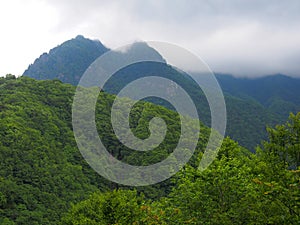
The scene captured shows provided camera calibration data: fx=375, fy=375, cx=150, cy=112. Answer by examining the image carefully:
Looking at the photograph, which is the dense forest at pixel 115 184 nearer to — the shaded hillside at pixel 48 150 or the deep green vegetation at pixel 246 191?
the deep green vegetation at pixel 246 191

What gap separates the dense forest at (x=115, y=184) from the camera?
787 inches

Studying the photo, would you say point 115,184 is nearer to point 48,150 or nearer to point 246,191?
point 48,150

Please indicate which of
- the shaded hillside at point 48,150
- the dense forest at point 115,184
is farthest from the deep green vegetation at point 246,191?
the shaded hillside at point 48,150

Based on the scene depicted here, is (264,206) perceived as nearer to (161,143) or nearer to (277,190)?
(277,190)

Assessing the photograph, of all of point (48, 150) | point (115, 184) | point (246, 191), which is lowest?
point (115, 184)

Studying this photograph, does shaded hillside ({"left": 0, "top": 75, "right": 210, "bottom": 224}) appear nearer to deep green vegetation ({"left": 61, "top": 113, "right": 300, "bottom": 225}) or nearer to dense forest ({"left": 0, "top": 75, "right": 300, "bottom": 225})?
dense forest ({"left": 0, "top": 75, "right": 300, "bottom": 225})

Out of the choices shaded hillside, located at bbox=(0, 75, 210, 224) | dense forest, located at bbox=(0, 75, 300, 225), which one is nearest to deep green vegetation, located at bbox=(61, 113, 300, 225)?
dense forest, located at bbox=(0, 75, 300, 225)

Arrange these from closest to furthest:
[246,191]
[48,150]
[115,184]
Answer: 1. [246,191]
2. [48,150]
3. [115,184]

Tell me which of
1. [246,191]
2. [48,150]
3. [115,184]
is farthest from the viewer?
[115,184]

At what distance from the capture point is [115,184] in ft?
350

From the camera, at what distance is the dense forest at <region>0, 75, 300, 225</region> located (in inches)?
787

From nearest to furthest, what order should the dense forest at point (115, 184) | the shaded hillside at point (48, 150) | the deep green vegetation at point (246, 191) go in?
the deep green vegetation at point (246, 191), the dense forest at point (115, 184), the shaded hillside at point (48, 150)

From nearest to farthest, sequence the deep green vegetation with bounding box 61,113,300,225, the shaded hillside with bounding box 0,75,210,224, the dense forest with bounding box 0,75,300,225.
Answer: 1. the deep green vegetation with bounding box 61,113,300,225
2. the dense forest with bounding box 0,75,300,225
3. the shaded hillside with bounding box 0,75,210,224

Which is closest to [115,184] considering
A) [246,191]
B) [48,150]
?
[48,150]
